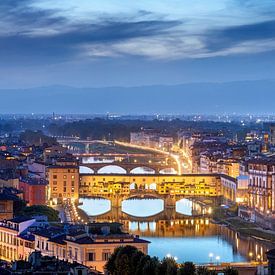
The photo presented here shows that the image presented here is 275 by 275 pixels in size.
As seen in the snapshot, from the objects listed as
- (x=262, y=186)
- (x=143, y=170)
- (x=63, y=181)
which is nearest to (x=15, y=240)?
(x=262, y=186)

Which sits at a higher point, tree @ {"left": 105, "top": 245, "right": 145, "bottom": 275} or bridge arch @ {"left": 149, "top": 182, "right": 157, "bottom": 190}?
tree @ {"left": 105, "top": 245, "right": 145, "bottom": 275}

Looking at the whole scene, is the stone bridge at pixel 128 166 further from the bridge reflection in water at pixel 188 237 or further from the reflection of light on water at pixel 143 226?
the reflection of light on water at pixel 143 226

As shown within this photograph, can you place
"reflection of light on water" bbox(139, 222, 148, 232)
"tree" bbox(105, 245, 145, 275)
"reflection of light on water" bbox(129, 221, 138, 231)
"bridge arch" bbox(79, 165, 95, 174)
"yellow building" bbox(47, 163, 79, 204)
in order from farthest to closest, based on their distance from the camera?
1. "bridge arch" bbox(79, 165, 95, 174)
2. "yellow building" bbox(47, 163, 79, 204)
3. "reflection of light on water" bbox(139, 222, 148, 232)
4. "reflection of light on water" bbox(129, 221, 138, 231)
5. "tree" bbox(105, 245, 145, 275)

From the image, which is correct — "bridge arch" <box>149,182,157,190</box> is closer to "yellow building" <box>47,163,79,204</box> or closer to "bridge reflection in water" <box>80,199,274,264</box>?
"yellow building" <box>47,163,79,204</box>

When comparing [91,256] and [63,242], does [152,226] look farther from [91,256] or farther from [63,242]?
[91,256]

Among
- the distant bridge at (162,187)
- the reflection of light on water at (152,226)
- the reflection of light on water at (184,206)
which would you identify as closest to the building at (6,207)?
the reflection of light on water at (152,226)

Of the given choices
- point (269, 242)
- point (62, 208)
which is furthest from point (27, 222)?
point (62, 208)

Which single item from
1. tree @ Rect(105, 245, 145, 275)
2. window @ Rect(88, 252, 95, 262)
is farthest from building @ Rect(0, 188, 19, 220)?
tree @ Rect(105, 245, 145, 275)
